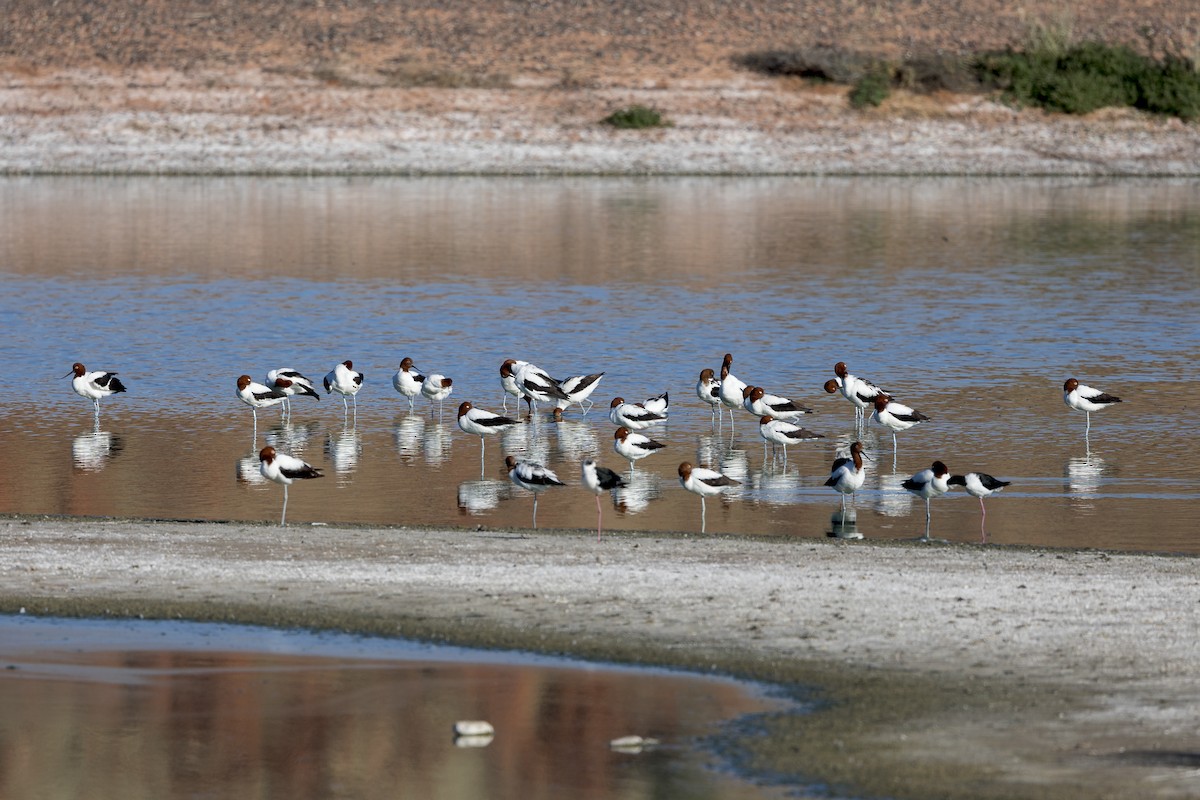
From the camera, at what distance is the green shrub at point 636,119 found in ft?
222

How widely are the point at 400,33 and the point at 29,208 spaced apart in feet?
77.8

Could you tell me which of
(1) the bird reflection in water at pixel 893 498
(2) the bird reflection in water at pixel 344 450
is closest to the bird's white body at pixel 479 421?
(2) the bird reflection in water at pixel 344 450

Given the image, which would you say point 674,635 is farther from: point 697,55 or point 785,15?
point 785,15

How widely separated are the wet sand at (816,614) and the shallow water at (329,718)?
17.3 inches

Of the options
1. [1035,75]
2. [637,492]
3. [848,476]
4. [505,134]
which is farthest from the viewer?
[1035,75]

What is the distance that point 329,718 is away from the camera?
12414mm

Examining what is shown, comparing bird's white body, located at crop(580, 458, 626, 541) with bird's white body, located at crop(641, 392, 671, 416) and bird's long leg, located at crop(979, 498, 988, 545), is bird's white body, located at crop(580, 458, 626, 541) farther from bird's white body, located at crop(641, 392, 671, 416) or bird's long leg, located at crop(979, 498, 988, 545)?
bird's white body, located at crop(641, 392, 671, 416)

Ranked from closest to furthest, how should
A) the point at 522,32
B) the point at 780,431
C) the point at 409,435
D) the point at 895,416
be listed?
the point at 780,431
the point at 895,416
the point at 409,435
the point at 522,32

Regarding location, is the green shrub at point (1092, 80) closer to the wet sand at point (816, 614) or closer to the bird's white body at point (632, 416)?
the bird's white body at point (632, 416)

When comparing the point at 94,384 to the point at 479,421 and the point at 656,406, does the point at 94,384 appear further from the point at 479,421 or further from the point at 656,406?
the point at 656,406

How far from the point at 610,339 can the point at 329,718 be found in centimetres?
1994

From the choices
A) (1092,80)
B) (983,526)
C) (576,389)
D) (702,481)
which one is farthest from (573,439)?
(1092,80)

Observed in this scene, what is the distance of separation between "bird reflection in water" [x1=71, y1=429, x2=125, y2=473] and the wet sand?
4.16 metres

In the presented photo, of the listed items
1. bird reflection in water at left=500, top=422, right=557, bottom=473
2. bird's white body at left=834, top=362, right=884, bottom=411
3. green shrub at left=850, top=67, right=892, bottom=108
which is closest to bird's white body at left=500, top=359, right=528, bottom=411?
bird reflection in water at left=500, top=422, right=557, bottom=473
